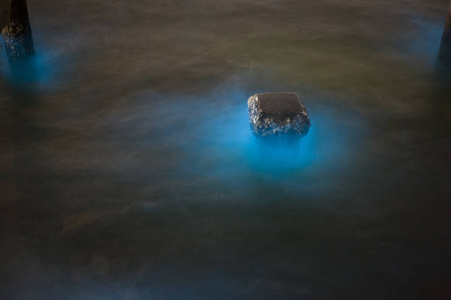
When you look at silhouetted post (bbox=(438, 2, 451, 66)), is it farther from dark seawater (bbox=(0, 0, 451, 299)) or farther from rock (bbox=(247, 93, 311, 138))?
rock (bbox=(247, 93, 311, 138))

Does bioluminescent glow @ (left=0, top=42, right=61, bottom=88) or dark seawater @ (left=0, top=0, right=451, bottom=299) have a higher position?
bioluminescent glow @ (left=0, top=42, right=61, bottom=88)

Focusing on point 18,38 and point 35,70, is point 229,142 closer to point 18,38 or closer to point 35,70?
point 35,70

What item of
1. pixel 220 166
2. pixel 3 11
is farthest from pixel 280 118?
pixel 3 11

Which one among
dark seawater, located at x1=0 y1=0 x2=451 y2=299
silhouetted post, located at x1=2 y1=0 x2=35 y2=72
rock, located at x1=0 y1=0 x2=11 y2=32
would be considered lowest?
dark seawater, located at x1=0 y1=0 x2=451 y2=299

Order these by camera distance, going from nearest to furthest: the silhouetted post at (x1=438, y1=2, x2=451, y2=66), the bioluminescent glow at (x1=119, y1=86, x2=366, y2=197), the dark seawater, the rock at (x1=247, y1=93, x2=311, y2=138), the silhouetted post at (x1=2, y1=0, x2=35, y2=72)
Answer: the dark seawater, the bioluminescent glow at (x1=119, y1=86, x2=366, y2=197), the rock at (x1=247, y1=93, x2=311, y2=138), the silhouetted post at (x1=2, y1=0, x2=35, y2=72), the silhouetted post at (x1=438, y1=2, x2=451, y2=66)

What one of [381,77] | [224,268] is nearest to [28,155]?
[224,268]

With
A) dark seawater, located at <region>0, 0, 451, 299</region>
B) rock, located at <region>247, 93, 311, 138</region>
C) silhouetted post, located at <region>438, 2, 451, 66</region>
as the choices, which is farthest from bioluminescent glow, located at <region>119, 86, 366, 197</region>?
silhouetted post, located at <region>438, 2, 451, 66</region>
